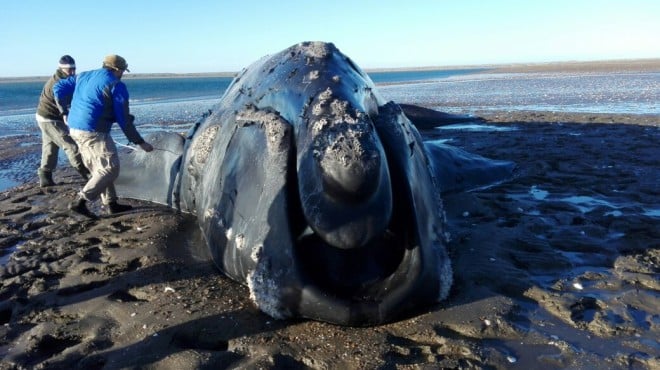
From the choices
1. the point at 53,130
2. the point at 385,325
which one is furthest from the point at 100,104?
the point at 385,325

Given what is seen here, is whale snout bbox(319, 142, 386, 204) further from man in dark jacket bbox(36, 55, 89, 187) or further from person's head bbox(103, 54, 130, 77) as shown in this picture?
man in dark jacket bbox(36, 55, 89, 187)

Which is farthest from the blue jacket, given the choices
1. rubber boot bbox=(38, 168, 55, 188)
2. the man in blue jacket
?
rubber boot bbox=(38, 168, 55, 188)

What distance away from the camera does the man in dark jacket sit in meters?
9.80

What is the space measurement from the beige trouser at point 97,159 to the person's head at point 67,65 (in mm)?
2573

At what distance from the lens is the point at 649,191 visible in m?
8.06

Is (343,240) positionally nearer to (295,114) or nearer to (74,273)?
(295,114)

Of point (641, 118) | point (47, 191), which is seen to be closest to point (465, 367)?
point (47, 191)

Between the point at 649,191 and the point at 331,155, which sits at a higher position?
the point at 331,155

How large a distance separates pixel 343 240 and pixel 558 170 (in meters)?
7.10

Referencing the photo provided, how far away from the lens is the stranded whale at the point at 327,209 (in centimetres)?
396

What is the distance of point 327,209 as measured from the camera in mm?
3963

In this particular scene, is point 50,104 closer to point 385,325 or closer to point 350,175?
point 350,175

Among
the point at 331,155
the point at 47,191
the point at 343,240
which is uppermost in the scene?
the point at 331,155

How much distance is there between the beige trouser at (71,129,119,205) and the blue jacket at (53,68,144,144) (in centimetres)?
11
